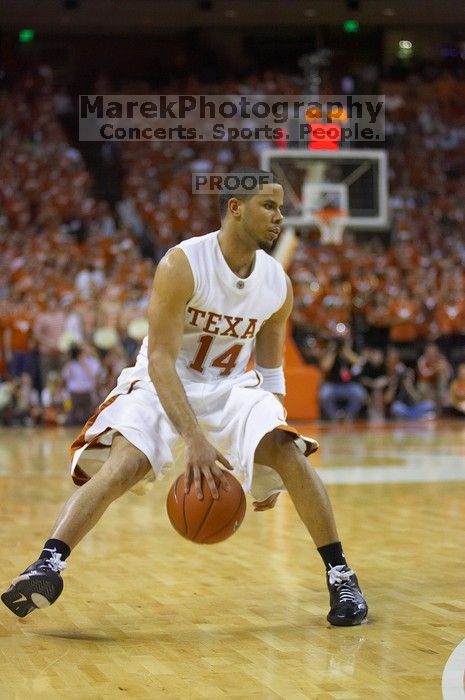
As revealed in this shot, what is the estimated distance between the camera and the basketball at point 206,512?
4152mm

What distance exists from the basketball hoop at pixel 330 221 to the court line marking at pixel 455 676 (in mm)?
14524

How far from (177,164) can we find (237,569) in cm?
1753

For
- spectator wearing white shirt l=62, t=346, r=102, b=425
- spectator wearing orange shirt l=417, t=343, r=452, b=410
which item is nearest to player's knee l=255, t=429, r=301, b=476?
spectator wearing white shirt l=62, t=346, r=102, b=425

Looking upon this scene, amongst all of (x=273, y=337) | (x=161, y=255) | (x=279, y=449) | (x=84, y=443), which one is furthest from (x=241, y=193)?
(x=161, y=255)

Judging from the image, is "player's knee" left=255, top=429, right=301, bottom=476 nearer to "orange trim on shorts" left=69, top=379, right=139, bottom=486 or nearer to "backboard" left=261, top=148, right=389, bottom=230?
"orange trim on shorts" left=69, top=379, right=139, bottom=486

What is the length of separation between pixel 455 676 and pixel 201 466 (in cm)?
123

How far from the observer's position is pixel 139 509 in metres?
7.95

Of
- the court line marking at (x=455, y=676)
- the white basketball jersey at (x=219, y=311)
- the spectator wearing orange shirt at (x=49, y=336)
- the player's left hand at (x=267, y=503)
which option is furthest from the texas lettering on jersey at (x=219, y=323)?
the spectator wearing orange shirt at (x=49, y=336)

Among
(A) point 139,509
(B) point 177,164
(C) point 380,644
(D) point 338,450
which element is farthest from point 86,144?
(C) point 380,644

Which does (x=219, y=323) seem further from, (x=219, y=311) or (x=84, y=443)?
(x=84, y=443)

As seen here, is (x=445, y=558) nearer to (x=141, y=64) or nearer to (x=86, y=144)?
(x=86, y=144)

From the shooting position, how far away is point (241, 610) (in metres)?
4.50

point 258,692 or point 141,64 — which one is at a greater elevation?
point 141,64

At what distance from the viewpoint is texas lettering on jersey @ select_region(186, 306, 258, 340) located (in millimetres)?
4551
